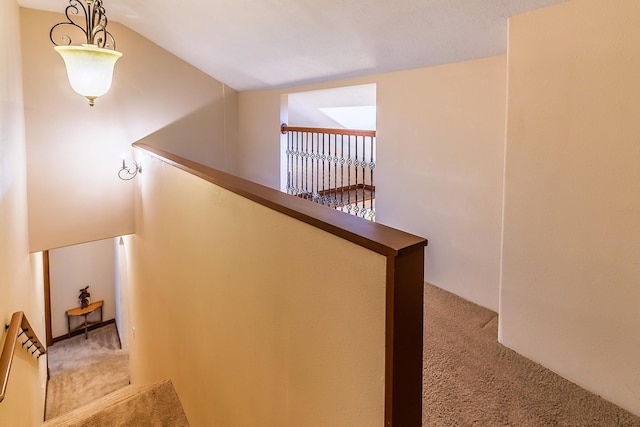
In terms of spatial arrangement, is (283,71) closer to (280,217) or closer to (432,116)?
(432,116)

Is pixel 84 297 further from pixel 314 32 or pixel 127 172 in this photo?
pixel 314 32

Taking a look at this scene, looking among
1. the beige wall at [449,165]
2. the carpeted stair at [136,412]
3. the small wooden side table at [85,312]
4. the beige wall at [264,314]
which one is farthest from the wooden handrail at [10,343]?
the small wooden side table at [85,312]

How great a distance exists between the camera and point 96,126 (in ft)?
13.0

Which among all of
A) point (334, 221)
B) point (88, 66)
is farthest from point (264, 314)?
point (88, 66)

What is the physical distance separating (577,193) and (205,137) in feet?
13.1

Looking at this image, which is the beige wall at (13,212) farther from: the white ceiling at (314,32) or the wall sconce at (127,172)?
the white ceiling at (314,32)

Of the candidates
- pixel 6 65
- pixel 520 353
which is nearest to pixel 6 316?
pixel 6 65

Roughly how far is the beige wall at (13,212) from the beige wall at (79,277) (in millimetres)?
3472

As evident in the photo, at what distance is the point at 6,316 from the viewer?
7.48 feet

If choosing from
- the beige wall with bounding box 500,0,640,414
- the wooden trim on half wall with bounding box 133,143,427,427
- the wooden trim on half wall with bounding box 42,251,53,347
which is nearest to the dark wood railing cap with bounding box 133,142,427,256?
the wooden trim on half wall with bounding box 133,143,427,427

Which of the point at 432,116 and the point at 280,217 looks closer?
the point at 280,217

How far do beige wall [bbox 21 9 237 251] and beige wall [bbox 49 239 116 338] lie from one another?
311cm

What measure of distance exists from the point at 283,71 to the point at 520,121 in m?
2.35

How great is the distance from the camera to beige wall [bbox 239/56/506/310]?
7.50 feet
